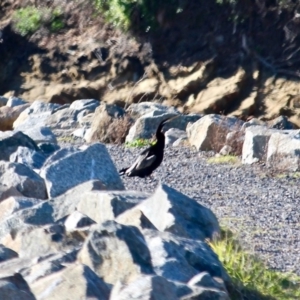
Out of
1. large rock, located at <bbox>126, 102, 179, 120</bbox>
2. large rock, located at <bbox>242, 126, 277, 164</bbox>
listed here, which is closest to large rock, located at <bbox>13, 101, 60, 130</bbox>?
large rock, located at <bbox>126, 102, 179, 120</bbox>

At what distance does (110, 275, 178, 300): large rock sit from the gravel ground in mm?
2105

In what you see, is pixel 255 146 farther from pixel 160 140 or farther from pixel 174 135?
pixel 174 135

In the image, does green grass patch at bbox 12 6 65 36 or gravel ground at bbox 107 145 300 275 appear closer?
gravel ground at bbox 107 145 300 275

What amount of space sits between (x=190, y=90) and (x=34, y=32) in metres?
6.49

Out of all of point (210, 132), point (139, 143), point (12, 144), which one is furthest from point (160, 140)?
point (139, 143)

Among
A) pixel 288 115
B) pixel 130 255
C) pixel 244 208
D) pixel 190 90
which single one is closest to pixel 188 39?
pixel 190 90

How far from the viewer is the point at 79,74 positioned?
26.0m

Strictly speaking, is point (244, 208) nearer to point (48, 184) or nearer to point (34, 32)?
point (48, 184)

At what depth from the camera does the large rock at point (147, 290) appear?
440 centimetres

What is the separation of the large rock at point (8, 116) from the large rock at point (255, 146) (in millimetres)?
8101

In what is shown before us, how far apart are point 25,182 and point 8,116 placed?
1157 centimetres

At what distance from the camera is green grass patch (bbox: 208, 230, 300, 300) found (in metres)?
5.79

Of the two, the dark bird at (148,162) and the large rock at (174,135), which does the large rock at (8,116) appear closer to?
the large rock at (174,135)

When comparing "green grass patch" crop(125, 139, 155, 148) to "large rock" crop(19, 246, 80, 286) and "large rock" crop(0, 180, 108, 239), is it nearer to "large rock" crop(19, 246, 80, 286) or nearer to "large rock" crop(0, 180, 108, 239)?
"large rock" crop(0, 180, 108, 239)
